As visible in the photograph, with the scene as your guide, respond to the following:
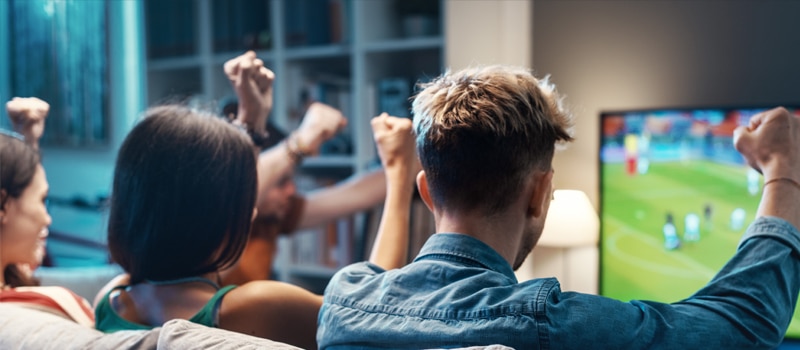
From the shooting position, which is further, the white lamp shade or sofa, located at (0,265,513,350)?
the white lamp shade

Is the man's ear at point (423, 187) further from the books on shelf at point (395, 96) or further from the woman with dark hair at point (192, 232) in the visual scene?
the books on shelf at point (395, 96)

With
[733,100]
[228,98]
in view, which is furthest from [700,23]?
[228,98]

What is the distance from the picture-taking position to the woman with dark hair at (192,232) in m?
1.38

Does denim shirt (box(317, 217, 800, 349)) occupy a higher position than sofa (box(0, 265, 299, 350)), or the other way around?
denim shirt (box(317, 217, 800, 349))

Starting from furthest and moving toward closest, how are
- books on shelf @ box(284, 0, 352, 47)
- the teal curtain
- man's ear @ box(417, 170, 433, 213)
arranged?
the teal curtain, books on shelf @ box(284, 0, 352, 47), man's ear @ box(417, 170, 433, 213)

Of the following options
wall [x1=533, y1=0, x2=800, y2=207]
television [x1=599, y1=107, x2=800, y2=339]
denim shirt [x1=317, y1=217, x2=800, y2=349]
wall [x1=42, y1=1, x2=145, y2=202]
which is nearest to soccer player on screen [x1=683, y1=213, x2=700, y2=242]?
television [x1=599, y1=107, x2=800, y2=339]

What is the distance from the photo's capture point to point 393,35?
→ 320cm

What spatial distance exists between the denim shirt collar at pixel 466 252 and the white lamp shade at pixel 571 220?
2.67 feet

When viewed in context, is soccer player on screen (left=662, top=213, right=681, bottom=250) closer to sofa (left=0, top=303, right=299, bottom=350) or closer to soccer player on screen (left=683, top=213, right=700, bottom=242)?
soccer player on screen (left=683, top=213, right=700, bottom=242)

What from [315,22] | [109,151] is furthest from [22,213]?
[109,151]

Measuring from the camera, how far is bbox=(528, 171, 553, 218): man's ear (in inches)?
41.5

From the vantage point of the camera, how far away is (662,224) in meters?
2.03

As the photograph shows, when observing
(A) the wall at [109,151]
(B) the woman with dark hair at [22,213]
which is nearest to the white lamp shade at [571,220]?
(B) the woman with dark hair at [22,213]

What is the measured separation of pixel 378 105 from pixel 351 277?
6.54 ft
